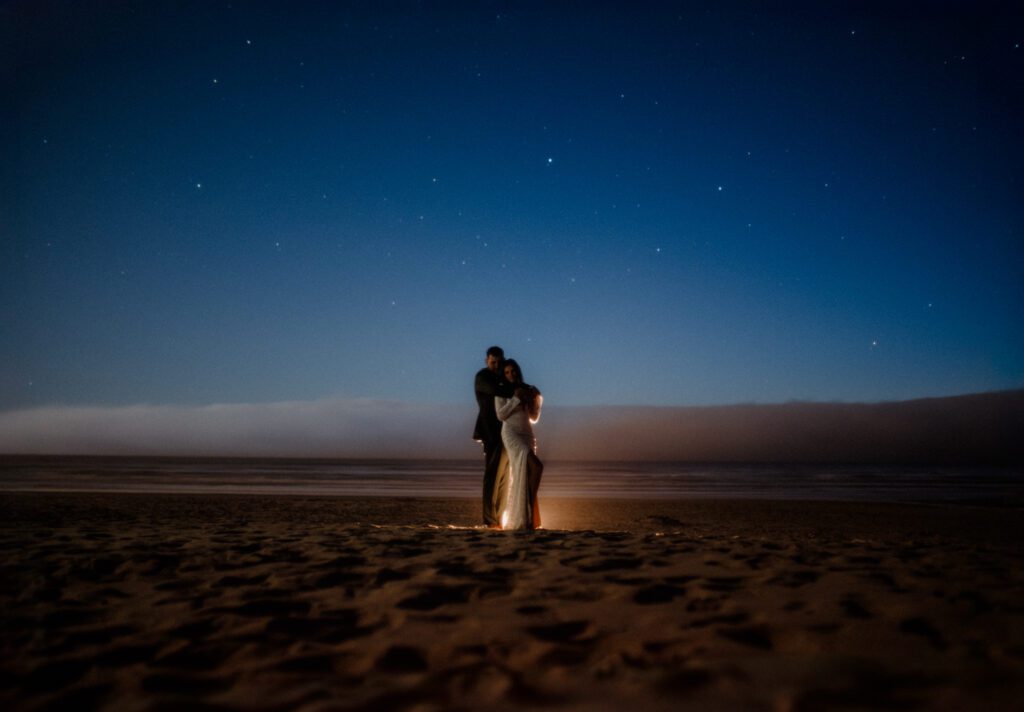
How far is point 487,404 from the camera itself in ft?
26.0

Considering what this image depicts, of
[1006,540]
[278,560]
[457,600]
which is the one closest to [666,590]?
[457,600]

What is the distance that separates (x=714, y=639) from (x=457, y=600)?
1.51m

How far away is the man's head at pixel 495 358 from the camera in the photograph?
7707 mm

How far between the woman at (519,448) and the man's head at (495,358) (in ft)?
0.42

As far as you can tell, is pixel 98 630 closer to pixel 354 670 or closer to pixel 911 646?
pixel 354 670

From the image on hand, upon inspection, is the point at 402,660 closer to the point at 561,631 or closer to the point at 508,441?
the point at 561,631

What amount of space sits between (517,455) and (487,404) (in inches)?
30.9

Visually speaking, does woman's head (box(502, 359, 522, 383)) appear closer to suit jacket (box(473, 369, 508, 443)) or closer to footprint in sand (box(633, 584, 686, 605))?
suit jacket (box(473, 369, 508, 443))

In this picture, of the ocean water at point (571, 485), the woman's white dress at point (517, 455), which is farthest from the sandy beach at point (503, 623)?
the ocean water at point (571, 485)

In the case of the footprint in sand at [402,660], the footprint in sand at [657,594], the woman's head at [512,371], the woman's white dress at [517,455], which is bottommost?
the footprint in sand at [402,660]

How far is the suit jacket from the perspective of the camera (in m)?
7.71

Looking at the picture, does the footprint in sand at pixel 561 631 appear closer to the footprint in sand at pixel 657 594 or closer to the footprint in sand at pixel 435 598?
the footprint in sand at pixel 657 594

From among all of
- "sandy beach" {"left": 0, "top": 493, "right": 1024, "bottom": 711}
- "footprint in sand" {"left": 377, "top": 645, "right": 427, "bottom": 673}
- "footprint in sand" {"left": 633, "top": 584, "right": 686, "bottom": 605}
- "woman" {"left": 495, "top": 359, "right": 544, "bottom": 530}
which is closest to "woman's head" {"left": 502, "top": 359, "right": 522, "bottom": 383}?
"woman" {"left": 495, "top": 359, "right": 544, "bottom": 530}

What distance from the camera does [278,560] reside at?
474 centimetres
